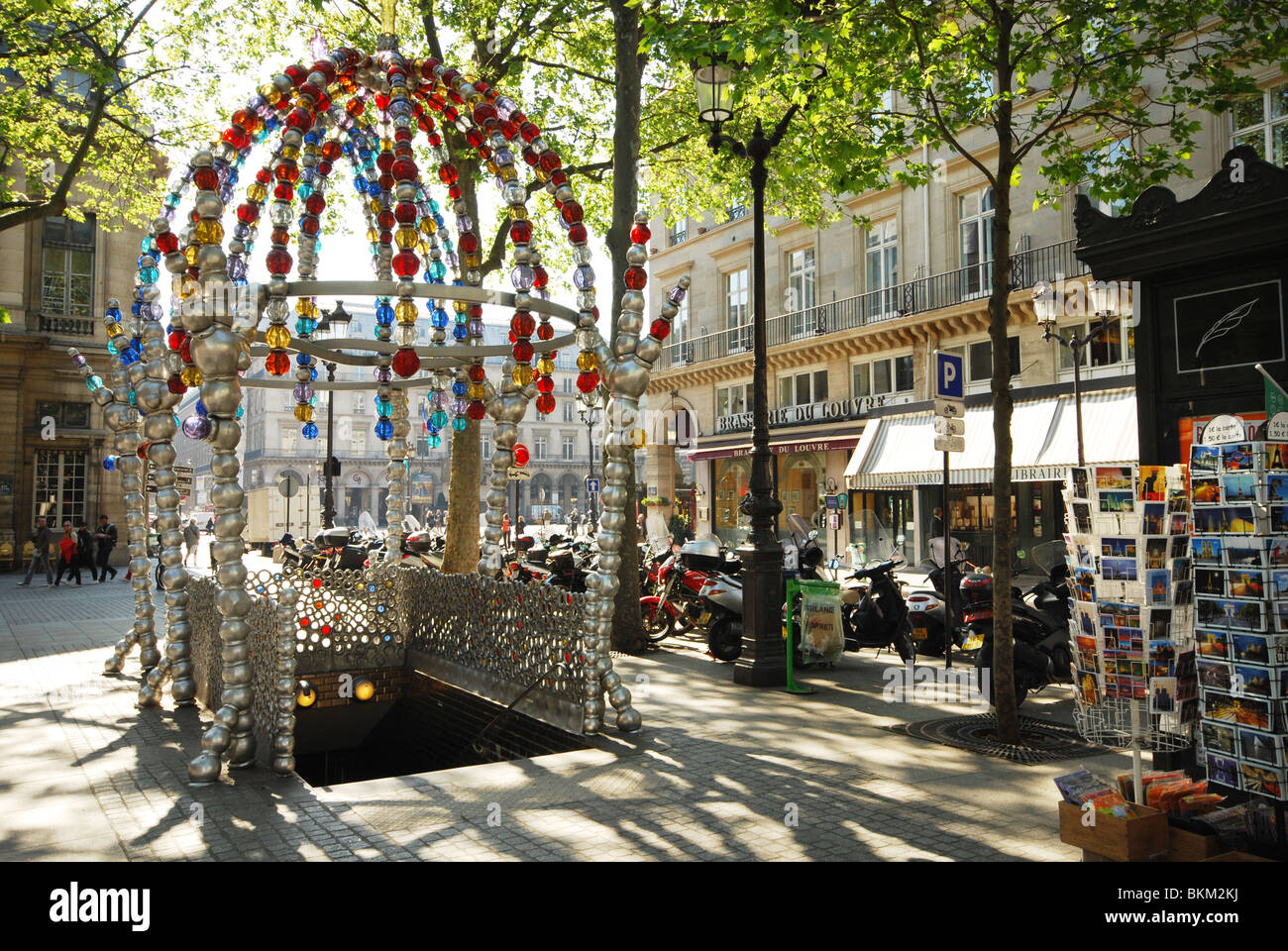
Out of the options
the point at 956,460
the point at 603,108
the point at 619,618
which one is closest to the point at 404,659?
the point at 619,618

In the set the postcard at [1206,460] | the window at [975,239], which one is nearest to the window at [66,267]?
the window at [975,239]

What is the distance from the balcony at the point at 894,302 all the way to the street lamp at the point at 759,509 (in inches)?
531

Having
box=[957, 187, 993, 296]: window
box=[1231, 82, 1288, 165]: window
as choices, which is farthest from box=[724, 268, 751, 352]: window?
box=[1231, 82, 1288, 165]: window

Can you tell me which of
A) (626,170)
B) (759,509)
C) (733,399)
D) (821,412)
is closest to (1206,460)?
(759,509)

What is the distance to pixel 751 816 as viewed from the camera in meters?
5.24

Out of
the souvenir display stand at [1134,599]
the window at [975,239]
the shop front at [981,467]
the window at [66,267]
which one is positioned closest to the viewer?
the souvenir display stand at [1134,599]

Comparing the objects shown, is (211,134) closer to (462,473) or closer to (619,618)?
(462,473)

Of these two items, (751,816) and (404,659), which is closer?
(751,816)

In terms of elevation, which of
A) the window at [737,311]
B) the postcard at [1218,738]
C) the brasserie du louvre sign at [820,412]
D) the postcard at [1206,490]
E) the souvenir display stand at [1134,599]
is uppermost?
the window at [737,311]

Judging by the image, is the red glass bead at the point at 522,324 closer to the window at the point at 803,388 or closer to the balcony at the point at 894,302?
the balcony at the point at 894,302

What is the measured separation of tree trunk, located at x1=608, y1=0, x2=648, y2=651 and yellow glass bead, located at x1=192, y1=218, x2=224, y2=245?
6.08 m

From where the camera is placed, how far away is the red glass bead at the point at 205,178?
20.1ft

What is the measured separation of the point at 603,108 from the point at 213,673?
1284 cm
